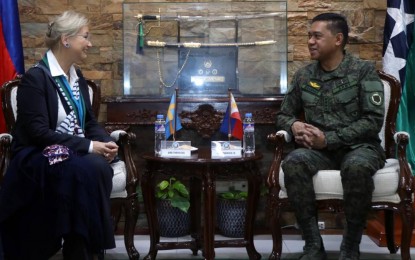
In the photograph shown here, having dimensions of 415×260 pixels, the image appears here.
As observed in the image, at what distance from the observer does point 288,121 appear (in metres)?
3.35

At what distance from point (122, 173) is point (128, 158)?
193mm

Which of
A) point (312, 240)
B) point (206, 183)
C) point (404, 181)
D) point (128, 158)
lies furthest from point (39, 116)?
point (404, 181)

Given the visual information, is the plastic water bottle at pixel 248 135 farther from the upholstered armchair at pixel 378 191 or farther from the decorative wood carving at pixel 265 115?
the decorative wood carving at pixel 265 115

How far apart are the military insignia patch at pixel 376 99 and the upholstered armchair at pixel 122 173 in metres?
1.32

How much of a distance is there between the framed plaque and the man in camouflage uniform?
1.88 feet

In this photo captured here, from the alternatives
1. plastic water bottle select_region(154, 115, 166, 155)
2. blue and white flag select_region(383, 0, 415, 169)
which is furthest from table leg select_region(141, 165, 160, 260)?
blue and white flag select_region(383, 0, 415, 169)

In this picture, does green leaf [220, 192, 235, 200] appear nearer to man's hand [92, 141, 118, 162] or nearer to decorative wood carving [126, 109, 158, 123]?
decorative wood carving [126, 109, 158, 123]

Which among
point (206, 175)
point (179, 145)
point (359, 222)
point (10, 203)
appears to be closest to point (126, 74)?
point (179, 145)

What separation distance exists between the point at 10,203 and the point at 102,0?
182 centimetres

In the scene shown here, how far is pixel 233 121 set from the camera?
3463mm

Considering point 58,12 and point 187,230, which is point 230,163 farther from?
point 58,12

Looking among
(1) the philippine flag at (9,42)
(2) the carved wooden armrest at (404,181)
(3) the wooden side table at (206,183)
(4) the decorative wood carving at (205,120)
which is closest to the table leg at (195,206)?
(3) the wooden side table at (206,183)

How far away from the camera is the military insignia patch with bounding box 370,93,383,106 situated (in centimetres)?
318

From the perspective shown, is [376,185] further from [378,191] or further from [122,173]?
[122,173]
